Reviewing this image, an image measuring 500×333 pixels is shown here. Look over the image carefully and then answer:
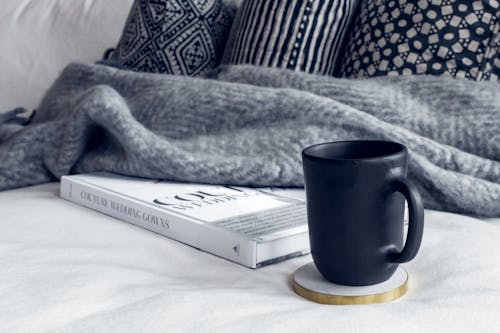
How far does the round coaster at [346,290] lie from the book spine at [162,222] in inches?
2.5

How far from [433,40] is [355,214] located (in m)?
0.53

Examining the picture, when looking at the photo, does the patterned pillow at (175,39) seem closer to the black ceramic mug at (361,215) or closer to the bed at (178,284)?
the bed at (178,284)

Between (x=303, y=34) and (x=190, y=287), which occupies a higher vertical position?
(x=303, y=34)

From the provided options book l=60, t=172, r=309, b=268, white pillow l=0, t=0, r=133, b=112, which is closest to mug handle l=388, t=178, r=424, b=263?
book l=60, t=172, r=309, b=268

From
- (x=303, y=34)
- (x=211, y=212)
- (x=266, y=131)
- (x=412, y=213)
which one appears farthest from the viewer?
(x=303, y=34)

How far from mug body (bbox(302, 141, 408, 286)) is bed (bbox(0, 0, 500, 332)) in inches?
1.2

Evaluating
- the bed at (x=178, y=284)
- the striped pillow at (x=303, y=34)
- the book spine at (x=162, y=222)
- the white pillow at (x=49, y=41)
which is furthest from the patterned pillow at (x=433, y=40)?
the white pillow at (x=49, y=41)

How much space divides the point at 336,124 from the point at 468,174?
0.50 feet

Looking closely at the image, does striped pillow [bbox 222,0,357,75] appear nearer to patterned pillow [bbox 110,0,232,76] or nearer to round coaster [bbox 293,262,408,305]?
patterned pillow [bbox 110,0,232,76]

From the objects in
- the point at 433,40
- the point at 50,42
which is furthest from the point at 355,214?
the point at 50,42

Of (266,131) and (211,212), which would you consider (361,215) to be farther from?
(266,131)

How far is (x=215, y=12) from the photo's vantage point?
4.05 feet

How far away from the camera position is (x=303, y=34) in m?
1.06

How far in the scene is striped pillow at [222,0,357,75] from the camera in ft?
3.48
